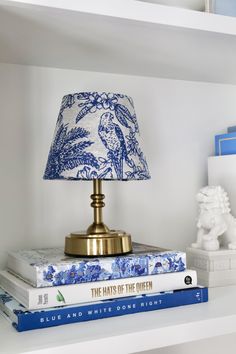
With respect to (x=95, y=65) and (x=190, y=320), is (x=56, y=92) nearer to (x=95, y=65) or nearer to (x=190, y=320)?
(x=95, y=65)

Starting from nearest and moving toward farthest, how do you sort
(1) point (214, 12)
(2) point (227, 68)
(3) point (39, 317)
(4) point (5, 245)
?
(3) point (39, 317)
(1) point (214, 12)
(4) point (5, 245)
(2) point (227, 68)

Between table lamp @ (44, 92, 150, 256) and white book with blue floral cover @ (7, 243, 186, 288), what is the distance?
27 millimetres

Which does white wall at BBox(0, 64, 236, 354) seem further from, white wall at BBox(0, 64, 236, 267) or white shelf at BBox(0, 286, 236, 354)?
white shelf at BBox(0, 286, 236, 354)

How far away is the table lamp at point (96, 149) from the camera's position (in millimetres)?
729

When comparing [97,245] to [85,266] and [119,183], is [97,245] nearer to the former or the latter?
[85,266]

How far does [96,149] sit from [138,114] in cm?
33

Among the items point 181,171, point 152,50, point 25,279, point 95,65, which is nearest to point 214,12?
point 152,50

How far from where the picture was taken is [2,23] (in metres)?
0.74

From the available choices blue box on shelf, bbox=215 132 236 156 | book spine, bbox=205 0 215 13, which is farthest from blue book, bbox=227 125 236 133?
book spine, bbox=205 0 215 13

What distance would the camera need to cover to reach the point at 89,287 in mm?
704

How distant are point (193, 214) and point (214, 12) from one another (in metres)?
0.46

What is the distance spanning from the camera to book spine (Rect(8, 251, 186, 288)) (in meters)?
0.69

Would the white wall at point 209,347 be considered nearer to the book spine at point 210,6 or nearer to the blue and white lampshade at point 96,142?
the blue and white lampshade at point 96,142

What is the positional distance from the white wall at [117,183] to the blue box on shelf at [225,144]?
0.05 m
